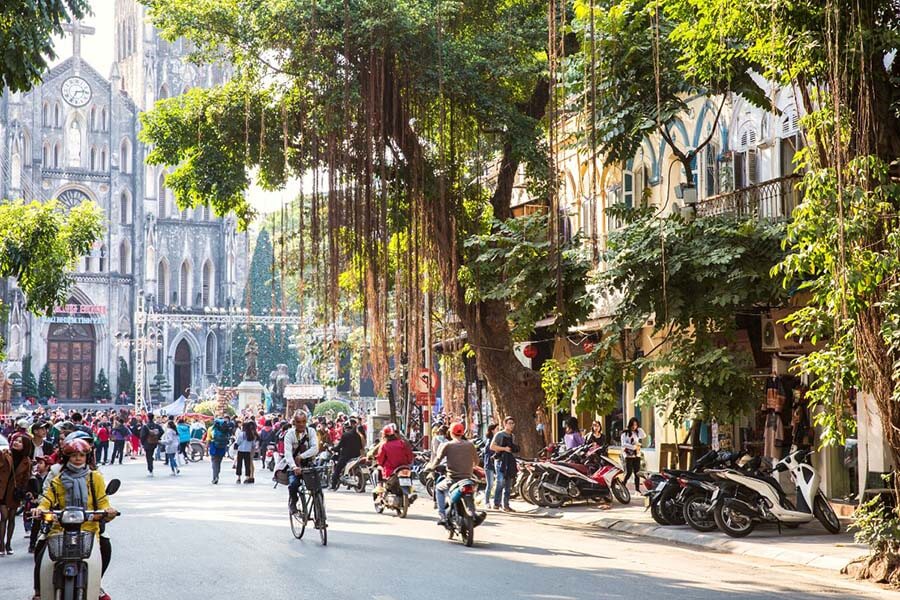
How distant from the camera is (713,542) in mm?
16266

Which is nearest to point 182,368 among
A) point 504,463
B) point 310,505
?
point 504,463

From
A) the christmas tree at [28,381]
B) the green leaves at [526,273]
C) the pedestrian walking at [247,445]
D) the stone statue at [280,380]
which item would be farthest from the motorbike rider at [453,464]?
the christmas tree at [28,381]

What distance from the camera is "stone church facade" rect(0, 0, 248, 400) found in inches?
2844

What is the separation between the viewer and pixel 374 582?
11828 millimetres

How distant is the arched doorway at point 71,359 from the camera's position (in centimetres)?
7231

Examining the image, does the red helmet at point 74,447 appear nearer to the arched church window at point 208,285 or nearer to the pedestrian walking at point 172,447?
the pedestrian walking at point 172,447

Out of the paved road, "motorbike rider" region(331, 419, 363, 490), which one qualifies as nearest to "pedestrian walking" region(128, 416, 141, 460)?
"motorbike rider" region(331, 419, 363, 490)

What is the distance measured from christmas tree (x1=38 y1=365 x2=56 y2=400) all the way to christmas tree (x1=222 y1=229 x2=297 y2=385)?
1080 centimetres

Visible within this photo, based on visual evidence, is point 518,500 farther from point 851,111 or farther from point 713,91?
point 851,111

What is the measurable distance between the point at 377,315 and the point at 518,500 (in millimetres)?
7145

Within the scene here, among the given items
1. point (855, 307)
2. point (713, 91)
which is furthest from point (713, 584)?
point (713, 91)

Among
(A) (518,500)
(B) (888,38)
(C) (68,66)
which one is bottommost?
(A) (518,500)

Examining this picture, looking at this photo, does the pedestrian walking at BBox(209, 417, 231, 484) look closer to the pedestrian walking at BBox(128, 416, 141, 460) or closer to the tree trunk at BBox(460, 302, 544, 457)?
the tree trunk at BBox(460, 302, 544, 457)

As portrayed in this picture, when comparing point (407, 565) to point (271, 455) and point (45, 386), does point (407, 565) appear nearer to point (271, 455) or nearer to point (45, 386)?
point (271, 455)
